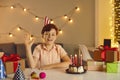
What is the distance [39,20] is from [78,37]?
92cm

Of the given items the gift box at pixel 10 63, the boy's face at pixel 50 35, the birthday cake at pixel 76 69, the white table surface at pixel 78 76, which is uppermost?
the boy's face at pixel 50 35

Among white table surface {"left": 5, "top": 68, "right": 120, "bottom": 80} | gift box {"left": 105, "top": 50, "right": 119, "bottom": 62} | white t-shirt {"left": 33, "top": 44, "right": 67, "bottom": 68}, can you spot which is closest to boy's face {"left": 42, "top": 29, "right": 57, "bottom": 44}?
white t-shirt {"left": 33, "top": 44, "right": 67, "bottom": 68}

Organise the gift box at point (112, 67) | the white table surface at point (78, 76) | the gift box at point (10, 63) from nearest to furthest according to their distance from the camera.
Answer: the white table surface at point (78, 76), the gift box at point (10, 63), the gift box at point (112, 67)

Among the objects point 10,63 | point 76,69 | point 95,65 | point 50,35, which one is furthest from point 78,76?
point 50,35

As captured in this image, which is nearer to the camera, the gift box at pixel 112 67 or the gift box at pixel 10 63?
the gift box at pixel 10 63

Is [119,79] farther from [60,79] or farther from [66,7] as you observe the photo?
[66,7]

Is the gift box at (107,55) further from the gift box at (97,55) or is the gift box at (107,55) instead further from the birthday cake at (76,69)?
the birthday cake at (76,69)

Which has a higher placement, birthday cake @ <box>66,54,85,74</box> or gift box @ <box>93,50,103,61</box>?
gift box @ <box>93,50,103,61</box>

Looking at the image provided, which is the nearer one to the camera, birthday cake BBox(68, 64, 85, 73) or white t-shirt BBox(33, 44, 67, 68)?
birthday cake BBox(68, 64, 85, 73)

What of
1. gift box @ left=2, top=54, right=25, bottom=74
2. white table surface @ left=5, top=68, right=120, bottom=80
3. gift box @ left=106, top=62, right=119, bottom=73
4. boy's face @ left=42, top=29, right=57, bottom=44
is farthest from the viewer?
boy's face @ left=42, top=29, right=57, bottom=44

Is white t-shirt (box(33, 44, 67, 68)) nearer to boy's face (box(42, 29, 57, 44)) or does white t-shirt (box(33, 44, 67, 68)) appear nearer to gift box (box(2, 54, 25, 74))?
boy's face (box(42, 29, 57, 44))

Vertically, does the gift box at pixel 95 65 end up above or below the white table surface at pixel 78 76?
above

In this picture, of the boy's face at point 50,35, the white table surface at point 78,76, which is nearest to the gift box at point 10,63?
the white table surface at point 78,76

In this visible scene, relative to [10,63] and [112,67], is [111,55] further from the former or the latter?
[10,63]
